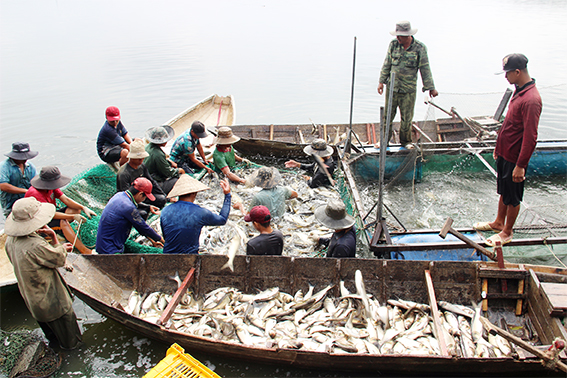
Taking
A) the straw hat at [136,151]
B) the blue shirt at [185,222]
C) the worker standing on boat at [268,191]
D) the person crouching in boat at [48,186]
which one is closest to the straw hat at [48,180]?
the person crouching in boat at [48,186]

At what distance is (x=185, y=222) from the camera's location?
17.3ft

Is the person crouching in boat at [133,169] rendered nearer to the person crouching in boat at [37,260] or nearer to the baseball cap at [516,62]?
the person crouching in boat at [37,260]

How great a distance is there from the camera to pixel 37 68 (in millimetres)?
23312

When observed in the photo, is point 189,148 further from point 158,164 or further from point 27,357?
point 27,357

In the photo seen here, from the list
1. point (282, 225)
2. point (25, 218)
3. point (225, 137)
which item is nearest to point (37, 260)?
point (25, 218)

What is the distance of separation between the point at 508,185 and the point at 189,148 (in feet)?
19.8

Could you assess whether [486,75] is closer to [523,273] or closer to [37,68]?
[523,273]

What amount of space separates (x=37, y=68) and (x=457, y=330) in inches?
1066

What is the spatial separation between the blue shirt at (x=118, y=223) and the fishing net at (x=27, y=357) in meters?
1.40

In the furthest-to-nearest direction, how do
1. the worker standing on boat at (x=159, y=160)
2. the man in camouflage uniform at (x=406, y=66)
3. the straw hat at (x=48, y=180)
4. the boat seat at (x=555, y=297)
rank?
the man in camouflage uniform at (x=406, y=66)
the worker standing on boat at (x=159, y=160)
the straw hat at (x=48, y=180)
the boat seat at (x=555, y=297)

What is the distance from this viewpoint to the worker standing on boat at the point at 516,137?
186 inches

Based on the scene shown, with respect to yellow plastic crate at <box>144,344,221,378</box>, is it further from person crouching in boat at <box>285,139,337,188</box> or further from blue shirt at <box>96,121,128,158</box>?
blue shirt at <box>96,121,128,158</box>

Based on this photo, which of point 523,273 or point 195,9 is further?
point 195,9

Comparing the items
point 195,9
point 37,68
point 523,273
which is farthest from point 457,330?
point 195,9
